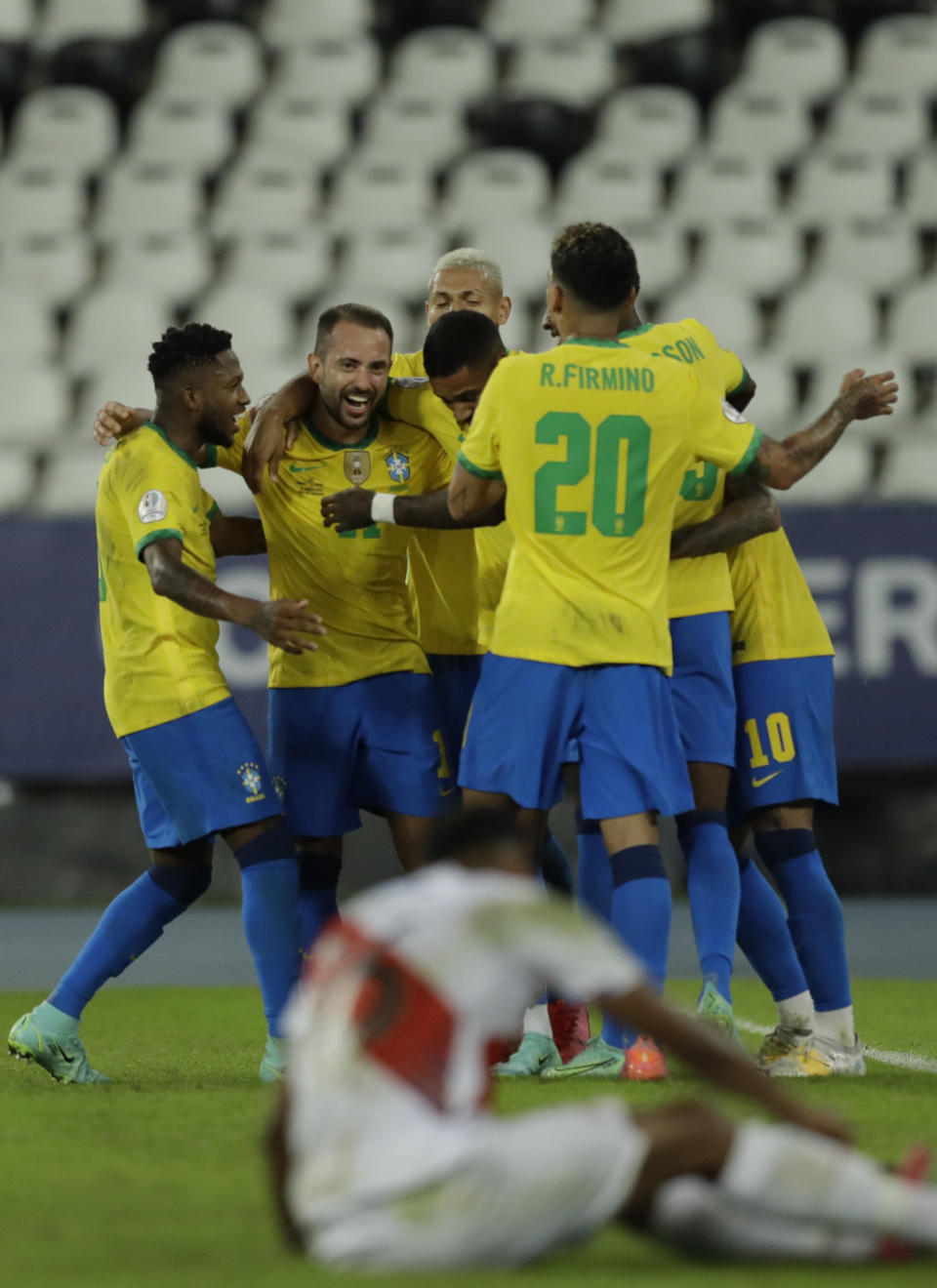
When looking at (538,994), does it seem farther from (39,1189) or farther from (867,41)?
(867,41)

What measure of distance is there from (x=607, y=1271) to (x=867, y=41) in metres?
12.9

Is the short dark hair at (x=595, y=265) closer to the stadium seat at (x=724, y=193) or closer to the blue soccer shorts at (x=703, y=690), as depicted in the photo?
the blue soccer shorts at (x=703, y=690)

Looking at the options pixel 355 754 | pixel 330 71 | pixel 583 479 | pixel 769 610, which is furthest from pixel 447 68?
pixel 583 479

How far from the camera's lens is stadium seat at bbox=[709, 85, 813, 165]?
44.9ft

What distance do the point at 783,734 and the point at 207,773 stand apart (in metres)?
1.48

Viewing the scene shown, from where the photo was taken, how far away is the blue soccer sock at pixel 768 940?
5156mm

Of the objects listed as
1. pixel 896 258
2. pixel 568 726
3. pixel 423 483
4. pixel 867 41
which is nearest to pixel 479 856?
pixel 568 726

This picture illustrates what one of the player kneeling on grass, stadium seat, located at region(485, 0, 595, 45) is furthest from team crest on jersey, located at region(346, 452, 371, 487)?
stadium seat, located at region(485, 0, 595, 45)

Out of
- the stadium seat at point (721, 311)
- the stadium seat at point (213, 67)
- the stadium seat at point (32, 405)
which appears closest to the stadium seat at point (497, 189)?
the stadium seat at point (721, 311)

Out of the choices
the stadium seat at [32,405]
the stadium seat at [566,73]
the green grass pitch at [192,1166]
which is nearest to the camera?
the green grass pitch at [192,1166]

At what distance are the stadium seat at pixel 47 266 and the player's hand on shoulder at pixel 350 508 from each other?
8.31 m

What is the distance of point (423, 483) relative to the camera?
5348 millimetres

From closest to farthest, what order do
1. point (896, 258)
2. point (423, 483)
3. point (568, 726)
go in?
point (568, 726), point (423, 483), point (896, 258)

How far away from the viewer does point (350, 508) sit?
4910 mm
